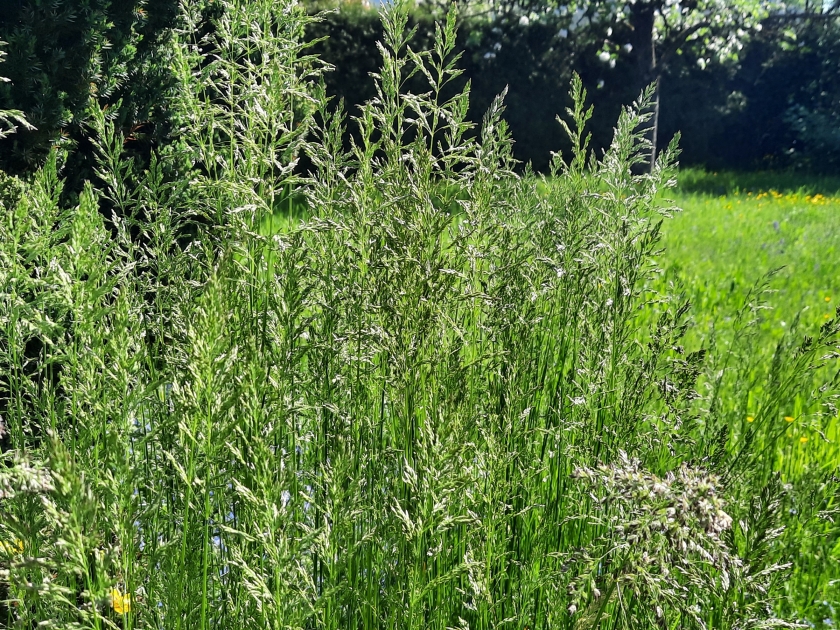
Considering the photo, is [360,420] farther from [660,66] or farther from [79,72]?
[660,66]

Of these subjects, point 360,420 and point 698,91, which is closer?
point 360,420

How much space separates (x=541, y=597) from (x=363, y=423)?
662mm

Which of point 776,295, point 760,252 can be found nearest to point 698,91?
point 760,252

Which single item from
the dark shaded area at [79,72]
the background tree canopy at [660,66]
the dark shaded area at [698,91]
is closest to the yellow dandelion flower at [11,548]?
the dark shaded area at [79,72]

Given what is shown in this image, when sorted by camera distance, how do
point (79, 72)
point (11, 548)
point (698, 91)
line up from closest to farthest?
point (11, 548) → point (79, 72) → point (698, 91)

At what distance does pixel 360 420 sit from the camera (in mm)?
1864

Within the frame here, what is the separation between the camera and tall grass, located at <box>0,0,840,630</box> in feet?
4.06

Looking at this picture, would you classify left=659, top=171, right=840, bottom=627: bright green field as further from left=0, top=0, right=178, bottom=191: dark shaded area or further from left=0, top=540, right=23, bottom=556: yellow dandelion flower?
left=0, top=0, right=178, bottom=191: dark shaded area

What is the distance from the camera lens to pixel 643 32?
1431cm

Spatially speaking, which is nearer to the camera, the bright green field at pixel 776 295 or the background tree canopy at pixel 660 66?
the bright green field at pixel 776 295

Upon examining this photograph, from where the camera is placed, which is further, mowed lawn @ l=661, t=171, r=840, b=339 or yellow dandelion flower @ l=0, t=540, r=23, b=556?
mowed lawn @ l=661, t=171, r=840, b=339

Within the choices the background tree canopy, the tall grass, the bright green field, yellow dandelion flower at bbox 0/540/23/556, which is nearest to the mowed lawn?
the bright green field

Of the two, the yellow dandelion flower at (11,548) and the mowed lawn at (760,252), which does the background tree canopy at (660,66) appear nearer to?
the mowed lawn at (760,252)

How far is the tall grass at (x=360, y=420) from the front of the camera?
1.24 meters
